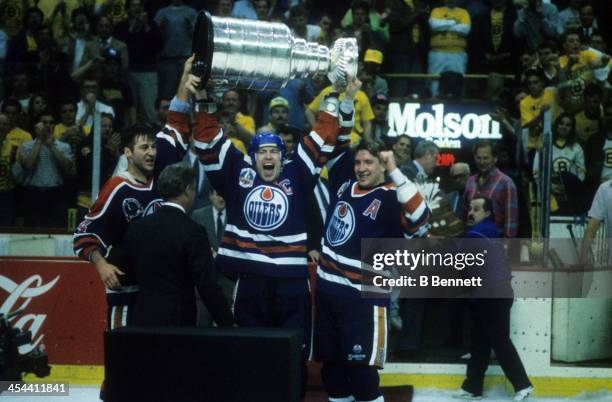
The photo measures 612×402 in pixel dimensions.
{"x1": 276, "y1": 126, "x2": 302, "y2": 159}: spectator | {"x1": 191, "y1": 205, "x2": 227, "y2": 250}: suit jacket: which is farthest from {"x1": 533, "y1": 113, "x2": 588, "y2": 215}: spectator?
{"x1": 191, "y1": 205, "x2": 227, "y2": 250}: suit jacket

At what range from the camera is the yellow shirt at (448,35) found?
992 cm

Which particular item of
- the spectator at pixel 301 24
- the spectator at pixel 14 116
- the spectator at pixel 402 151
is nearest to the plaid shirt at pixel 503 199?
the spectator at pixel 402 151

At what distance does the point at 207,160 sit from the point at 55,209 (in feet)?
11.1

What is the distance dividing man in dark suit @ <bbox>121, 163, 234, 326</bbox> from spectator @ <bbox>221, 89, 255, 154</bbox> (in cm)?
324

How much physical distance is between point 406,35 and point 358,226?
15.7 ft

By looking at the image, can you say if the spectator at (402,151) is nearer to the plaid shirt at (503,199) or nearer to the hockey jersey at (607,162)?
the plaid shirt at (503,199)

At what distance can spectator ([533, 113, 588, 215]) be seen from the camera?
334 inches

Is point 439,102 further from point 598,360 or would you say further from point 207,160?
point 207,160

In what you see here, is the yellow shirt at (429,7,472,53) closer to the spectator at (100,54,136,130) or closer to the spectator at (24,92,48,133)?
the spectator at (100,54,136,130)

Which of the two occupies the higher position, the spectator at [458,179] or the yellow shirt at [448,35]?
the yellow shirt at [448,35]

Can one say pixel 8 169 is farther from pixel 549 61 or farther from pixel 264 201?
pixel 549 61

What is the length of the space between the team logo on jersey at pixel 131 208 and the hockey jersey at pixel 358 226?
3.56 feet

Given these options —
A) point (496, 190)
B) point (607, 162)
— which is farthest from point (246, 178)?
point (607, 162)

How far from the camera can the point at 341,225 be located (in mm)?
5738
